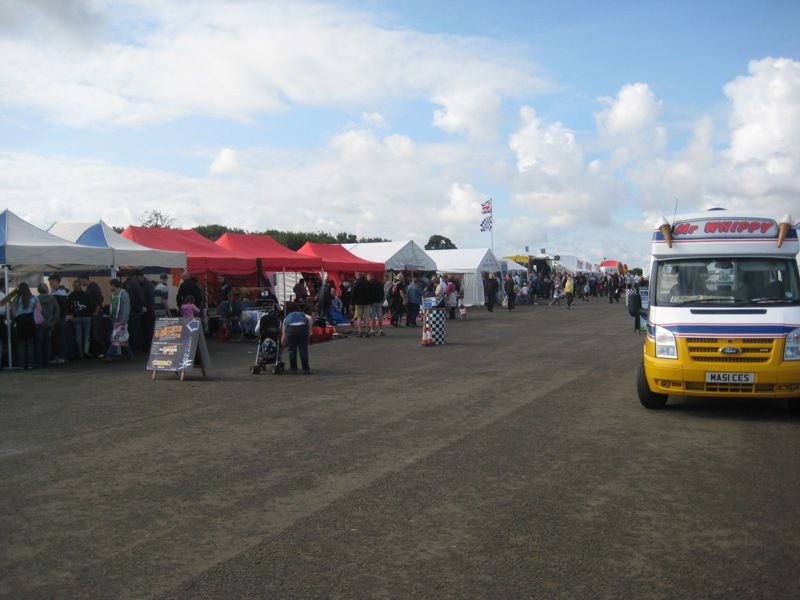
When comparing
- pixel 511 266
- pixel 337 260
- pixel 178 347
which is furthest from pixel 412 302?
pixel 511 266

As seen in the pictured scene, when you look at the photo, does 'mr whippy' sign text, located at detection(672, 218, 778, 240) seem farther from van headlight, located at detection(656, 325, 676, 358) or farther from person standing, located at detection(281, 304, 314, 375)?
person standing, located at detection(281, 304, 314, 375)

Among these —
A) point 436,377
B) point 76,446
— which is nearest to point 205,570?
point 76,446

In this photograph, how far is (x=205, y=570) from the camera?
4523 millimetres

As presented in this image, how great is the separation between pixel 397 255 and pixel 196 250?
1179cm

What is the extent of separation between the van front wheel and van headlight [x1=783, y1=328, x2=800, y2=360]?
1.54 metres

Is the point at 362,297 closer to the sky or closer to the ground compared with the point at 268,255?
closer to the ground

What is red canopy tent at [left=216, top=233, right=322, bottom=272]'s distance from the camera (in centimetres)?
2441

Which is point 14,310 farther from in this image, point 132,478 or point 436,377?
→ point 132,478

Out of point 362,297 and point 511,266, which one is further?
point 511,266

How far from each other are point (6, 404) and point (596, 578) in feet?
30.6

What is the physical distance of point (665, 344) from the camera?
357 inches

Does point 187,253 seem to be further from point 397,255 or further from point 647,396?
point 647,396

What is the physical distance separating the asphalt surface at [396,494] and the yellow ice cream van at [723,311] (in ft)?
1.61

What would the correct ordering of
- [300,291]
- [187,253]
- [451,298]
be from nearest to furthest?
1. [187,253]
2. [300,291]
3. [451,298]
